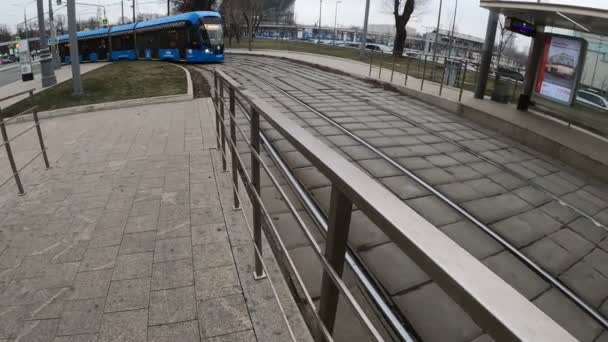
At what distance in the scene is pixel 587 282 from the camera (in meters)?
3.71

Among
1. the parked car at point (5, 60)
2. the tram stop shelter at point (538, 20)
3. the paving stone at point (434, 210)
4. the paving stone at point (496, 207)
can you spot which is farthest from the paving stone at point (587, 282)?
the parked car at point (5, 60)

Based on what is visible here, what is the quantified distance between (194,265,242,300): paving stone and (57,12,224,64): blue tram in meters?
20.7

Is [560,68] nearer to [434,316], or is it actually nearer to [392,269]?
[392,269]

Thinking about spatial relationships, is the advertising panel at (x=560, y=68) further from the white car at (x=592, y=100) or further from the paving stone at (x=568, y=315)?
the paving stone at (x=568, y=315)

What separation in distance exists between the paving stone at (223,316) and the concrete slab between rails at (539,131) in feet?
24.3

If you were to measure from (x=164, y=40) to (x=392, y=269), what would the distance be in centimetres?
2299

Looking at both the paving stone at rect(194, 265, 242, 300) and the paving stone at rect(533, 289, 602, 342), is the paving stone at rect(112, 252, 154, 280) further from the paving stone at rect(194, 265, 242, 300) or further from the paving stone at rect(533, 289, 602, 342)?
the paving stone at rect(533, 289, 602, 342)

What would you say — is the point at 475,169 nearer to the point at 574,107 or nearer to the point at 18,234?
the point at 574,107

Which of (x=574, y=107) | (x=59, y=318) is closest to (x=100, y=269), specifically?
(x=59, y=318)

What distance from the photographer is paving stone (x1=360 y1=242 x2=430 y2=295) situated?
10.9 ft

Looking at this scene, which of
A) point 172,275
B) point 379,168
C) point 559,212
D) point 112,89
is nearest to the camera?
point 172,275

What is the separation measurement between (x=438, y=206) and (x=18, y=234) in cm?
450

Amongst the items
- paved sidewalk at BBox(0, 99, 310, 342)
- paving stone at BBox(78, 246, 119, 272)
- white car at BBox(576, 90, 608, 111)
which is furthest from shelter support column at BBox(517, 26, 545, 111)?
paving stone at BBox(78, 246, 119, 272)

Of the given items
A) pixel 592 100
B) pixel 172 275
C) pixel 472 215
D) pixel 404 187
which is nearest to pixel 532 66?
pixel 592 100
